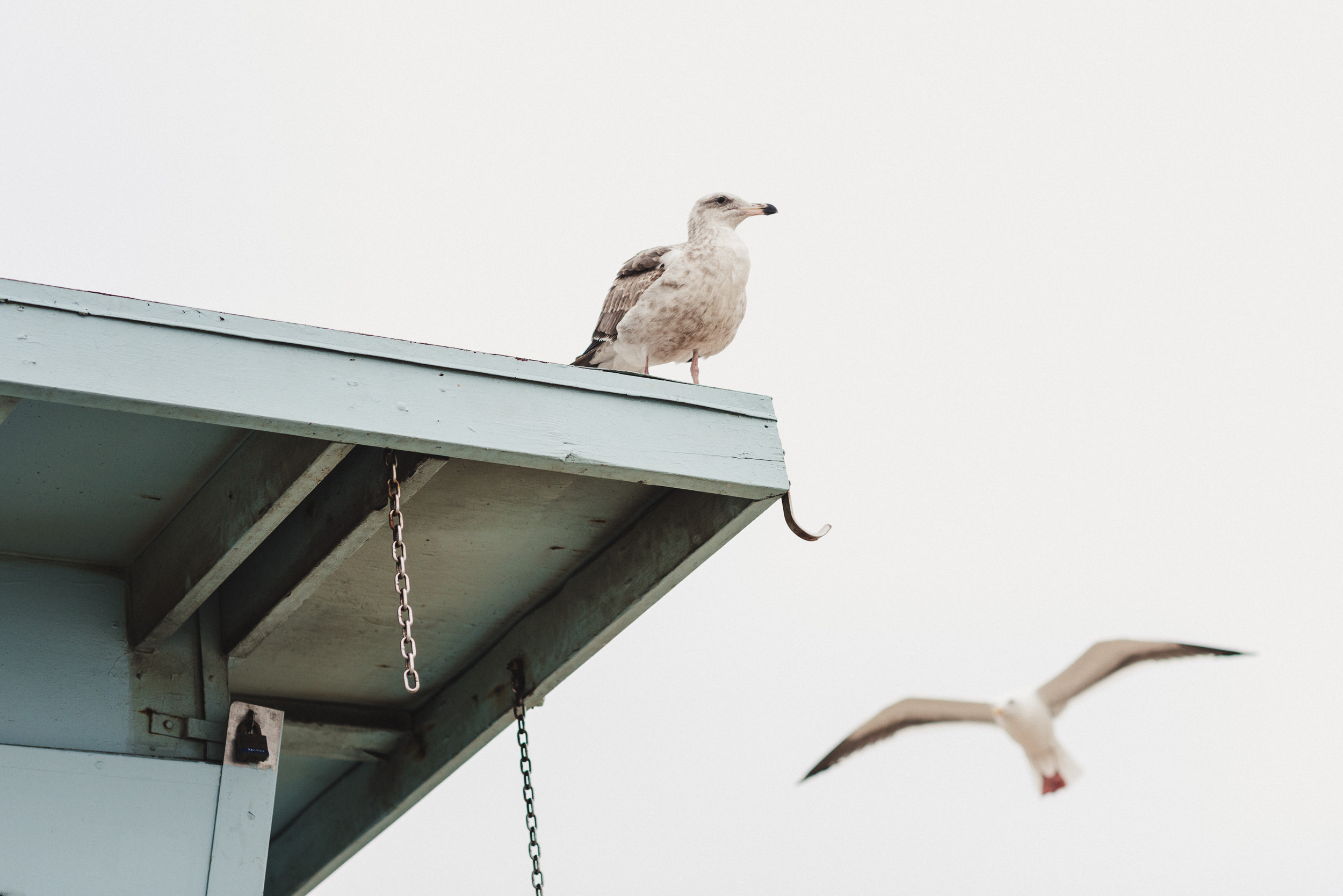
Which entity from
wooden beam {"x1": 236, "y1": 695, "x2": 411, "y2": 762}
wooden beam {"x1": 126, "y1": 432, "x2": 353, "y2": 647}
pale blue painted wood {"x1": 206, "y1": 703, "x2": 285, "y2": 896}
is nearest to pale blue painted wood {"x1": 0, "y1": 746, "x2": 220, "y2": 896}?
pale blue painted wood {"x1": 206, "y1": 703, "x2": 285, "y2": 896}

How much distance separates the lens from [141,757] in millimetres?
2773

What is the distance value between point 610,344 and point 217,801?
193cm

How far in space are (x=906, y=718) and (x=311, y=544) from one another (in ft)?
7.30

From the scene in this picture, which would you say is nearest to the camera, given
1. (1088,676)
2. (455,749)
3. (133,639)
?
(133,639)

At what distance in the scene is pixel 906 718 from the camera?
Answer: 14.1 feet

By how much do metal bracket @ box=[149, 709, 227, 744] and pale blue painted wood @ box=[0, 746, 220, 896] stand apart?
0.09 metres

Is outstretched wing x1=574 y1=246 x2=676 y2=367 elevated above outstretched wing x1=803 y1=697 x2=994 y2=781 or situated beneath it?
elevated above

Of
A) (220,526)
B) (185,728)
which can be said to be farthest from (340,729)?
(220,526)

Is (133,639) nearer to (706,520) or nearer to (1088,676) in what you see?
(706,520)

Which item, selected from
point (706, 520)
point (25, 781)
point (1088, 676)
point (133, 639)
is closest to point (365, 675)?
point (133, 639)

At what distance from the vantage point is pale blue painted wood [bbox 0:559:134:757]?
9.05ft

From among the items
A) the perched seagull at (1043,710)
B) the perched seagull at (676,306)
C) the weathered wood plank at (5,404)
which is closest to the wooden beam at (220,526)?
the weathered wood plank at (5,404)

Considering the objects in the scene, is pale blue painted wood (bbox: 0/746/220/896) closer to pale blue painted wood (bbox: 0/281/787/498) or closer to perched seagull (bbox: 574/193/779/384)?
pale blue painted wood (bbox: 0/281/787/498)

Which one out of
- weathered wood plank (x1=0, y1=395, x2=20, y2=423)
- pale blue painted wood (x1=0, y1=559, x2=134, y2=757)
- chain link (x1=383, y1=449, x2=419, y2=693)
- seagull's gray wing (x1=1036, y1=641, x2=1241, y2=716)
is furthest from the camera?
seagull's gray wing (x1=1036, y1=641, x2=1241, y2=716)
